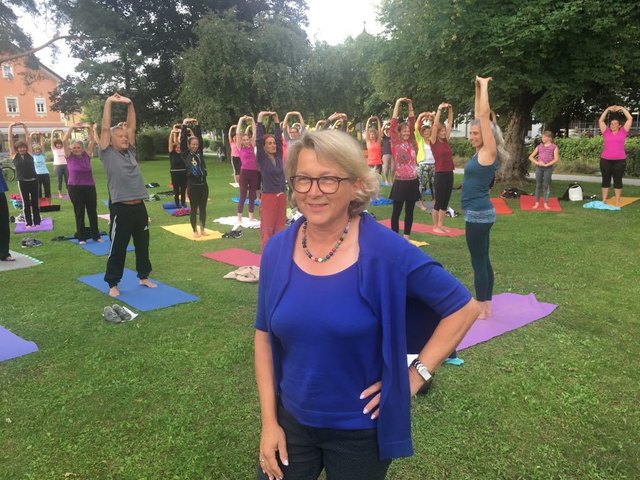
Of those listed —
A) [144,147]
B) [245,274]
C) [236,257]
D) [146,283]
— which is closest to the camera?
[146,283]

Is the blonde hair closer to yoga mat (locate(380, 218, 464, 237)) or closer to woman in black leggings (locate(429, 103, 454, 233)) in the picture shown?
woman in black leggings (locate(429, 103, 454, 233))

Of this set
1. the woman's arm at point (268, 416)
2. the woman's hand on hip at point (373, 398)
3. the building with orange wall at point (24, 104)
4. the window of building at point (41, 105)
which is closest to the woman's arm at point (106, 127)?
the woman's arm at point (268, 416)

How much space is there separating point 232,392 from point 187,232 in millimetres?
6296

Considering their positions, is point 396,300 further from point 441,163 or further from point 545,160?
point 545,160

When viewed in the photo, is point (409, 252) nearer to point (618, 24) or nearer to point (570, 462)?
point (570, 462)

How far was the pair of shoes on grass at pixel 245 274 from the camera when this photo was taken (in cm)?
611

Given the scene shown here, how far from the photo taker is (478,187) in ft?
14.6

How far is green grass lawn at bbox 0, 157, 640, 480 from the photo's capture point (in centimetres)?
278

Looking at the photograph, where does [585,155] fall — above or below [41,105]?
below

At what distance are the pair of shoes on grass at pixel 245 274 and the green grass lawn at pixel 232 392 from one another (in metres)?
0.18

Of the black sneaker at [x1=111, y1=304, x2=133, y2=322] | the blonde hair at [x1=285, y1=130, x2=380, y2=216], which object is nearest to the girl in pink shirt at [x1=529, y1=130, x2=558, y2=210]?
the black sneaker at [x1=111, y1=304, x2=133, y2=322]

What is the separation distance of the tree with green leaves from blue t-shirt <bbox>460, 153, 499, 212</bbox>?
26.4ft

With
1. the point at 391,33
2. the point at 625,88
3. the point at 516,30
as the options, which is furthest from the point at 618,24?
the point at 391,33

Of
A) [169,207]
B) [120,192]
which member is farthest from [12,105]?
[120,192]
